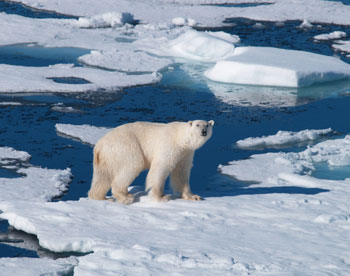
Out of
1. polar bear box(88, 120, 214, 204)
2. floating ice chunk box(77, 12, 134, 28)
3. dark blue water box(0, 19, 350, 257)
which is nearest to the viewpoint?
polar bear box(88, 120, 214, 204)

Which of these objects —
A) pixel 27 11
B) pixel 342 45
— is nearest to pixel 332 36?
pixel 342 45

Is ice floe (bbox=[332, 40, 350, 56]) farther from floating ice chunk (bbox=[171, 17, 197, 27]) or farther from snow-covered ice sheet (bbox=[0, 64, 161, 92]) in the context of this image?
snow-covered ice sheet (bbox=[0, 64, 161, 92])

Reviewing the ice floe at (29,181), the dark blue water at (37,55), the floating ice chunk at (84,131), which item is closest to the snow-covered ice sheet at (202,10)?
the dark blue water at (37,55)

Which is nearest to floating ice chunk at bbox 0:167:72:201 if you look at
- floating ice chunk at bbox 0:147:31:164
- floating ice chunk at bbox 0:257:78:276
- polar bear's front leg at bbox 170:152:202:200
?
floating ice chunk at bbox 0:147:31:164

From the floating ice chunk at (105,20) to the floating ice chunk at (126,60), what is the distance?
2.69m

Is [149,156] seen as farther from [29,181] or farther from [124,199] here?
[29,181]

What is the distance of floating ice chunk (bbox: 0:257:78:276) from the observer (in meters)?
4.29

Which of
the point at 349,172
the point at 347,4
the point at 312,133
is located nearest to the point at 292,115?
the point at 312,133

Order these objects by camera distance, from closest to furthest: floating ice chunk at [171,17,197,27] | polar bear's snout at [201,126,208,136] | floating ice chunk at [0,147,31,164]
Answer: polar bear's snout at [201,126,208,136]
floating ice chunk at [0,147,31,164]
floating ice chunk at [171,17,197,27]

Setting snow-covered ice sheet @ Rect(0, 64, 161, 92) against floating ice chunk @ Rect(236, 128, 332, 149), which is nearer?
floating ice chunk @ Rect(236, 128, 332, 149)

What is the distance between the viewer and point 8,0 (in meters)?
18.3

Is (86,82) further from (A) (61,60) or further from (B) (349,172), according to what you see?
(B) (349,172)

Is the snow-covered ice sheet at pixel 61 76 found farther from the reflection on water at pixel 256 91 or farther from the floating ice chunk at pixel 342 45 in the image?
the floating ice chunk at pixel 342 45

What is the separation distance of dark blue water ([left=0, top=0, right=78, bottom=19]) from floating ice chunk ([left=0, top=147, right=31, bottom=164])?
9361 mm
